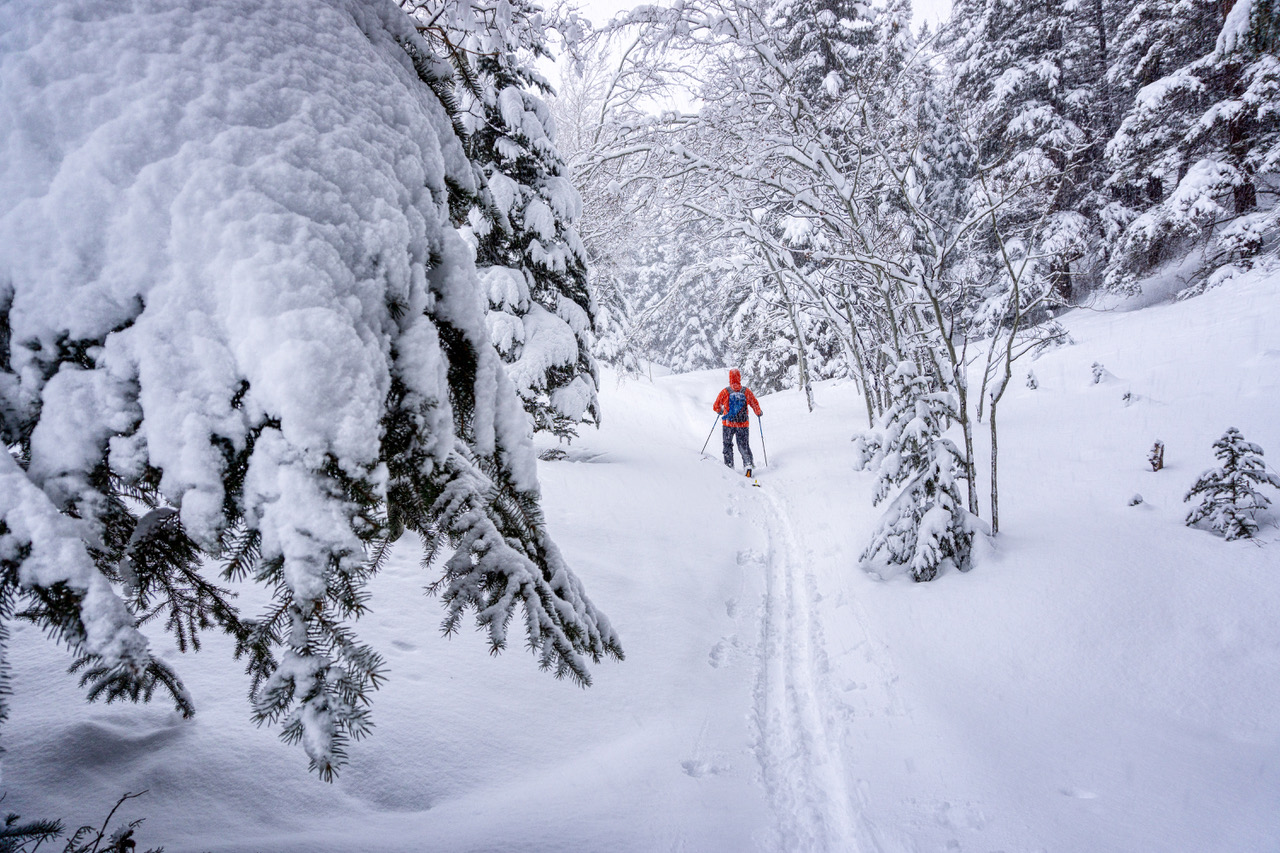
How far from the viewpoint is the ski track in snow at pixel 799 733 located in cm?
245

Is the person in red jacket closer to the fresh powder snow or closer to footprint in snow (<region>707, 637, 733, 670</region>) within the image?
the fresh powder snow

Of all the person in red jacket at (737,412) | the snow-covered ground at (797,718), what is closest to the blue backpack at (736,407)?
the person in red jacket at (737,412)

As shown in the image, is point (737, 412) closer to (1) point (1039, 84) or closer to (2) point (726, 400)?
(2) point (726, 400)

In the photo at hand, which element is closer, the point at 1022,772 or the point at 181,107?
the point at 181,107

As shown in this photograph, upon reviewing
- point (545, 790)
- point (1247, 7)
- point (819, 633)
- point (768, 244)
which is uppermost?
point (1247, 7)

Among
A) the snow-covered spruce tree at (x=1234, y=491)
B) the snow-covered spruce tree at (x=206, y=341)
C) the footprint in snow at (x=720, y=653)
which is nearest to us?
the snow-covered spruce tree at (x=206, y=341)

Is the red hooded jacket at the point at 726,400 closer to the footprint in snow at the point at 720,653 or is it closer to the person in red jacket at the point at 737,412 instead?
the person in red jacket at the point at 737,412

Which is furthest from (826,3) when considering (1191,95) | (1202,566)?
(1202,566)

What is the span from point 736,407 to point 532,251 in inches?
193

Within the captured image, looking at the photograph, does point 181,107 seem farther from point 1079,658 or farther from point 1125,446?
point 1125,446

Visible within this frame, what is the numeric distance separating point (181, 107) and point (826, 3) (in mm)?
14904

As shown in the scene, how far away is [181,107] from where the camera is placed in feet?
3.79

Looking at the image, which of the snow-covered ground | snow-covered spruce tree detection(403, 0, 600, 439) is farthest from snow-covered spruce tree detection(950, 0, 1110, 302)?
snow-covered spruce tree detection(403, 0, 600, 439)

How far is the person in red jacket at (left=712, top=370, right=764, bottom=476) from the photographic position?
405 inches
